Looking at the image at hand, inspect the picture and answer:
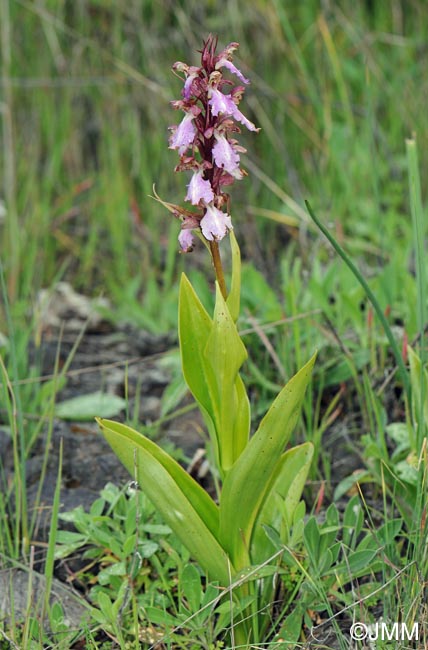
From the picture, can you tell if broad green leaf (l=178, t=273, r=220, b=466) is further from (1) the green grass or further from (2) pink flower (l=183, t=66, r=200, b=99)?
(1) the green grass

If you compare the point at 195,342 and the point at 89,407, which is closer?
the point at 195,342

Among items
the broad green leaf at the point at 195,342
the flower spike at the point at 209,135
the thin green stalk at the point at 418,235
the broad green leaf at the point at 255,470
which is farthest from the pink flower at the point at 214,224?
the thin green stalk at the point at 418,235

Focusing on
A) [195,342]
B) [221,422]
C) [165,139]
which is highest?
[165,139]

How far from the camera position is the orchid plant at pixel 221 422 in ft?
3.92

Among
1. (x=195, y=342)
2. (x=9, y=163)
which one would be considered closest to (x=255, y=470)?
(x=195, y=342)

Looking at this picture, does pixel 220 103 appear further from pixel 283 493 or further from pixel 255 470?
pixel 283 493

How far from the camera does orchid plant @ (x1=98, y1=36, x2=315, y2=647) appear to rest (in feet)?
3.92

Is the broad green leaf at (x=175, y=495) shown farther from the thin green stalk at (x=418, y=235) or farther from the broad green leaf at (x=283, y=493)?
the thin green stalk at (x=418, y=235)

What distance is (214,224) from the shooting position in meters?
1.20

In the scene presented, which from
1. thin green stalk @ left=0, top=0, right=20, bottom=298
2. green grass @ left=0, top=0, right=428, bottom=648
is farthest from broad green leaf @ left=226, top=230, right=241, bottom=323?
thin green stalk @ left=0, top=0, right=20, bottom=298

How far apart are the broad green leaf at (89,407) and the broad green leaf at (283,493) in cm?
75

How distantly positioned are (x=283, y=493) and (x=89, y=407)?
847 millimetres

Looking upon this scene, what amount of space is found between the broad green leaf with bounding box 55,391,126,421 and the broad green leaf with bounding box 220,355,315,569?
2.62 feet

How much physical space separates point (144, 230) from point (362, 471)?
5.72ft
